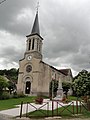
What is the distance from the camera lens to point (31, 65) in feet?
160

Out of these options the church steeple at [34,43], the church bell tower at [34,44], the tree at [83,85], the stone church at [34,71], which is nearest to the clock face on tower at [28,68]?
the stone church at [34,71]

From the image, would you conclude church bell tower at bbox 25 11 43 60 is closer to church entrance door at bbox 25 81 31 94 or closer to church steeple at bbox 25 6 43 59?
church steeple at bbox 25 6 43 59

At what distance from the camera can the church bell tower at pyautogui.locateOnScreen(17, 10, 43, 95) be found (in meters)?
46.8

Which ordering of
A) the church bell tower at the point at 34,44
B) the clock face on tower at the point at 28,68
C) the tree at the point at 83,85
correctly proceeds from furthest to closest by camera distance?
the church bell tower at the point at 34,44, the clock face on tower at the point at 28,68, the tree at the point at 83,85

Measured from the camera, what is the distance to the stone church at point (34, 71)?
153ft

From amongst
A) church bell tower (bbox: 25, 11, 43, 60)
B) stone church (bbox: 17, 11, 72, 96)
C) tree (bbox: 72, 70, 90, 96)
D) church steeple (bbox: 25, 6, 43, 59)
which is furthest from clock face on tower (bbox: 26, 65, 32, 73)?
tree (bbox: 72, 70, 90, 96)

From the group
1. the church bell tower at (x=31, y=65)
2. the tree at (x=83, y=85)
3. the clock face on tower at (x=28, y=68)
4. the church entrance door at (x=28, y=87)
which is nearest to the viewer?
the tree at (x=83, y=85)

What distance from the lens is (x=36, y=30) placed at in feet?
175

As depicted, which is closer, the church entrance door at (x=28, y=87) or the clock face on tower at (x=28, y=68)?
the church entrance door at (x=28, y=87)

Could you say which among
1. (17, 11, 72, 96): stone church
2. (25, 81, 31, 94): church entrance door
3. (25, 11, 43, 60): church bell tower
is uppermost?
(25, 11, 43, 60): church bell tower

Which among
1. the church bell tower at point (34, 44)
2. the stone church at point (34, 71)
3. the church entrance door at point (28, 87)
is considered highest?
the church bell tower at point (34, 44)

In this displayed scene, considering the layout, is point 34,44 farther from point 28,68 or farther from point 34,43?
point 28,68

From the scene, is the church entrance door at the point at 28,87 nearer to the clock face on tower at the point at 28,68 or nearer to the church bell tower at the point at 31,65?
the church bell tower at the point at 31,65

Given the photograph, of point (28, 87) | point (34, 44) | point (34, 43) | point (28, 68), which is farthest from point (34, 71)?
point (34, 43)
